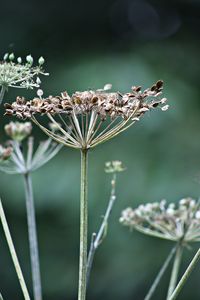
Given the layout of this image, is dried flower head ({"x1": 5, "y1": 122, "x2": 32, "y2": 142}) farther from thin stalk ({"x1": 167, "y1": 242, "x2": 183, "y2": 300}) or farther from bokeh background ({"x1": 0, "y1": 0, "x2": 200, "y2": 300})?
bokeh background ({"x1": 0, "y1": 0, "x2": 200, "y2": 300})

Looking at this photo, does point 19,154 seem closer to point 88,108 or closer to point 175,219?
point 88,108

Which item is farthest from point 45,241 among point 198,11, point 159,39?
point 198,11

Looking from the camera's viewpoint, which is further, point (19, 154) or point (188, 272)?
point (19, 154)

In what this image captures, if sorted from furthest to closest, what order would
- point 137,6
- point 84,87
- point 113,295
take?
point 137,6
point 113,295
point 84,87

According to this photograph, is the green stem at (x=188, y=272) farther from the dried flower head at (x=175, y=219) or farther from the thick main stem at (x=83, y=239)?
the dried flower head at (x=175, y=219)

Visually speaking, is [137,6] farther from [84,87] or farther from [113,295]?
[113,295]

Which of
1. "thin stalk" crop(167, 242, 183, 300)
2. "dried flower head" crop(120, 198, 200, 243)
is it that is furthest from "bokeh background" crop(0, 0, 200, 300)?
"thin stalk" crop(167, 242, 183, 300)

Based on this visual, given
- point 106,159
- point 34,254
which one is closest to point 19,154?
point 34,254
